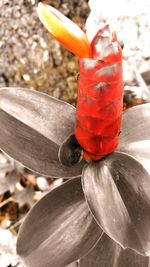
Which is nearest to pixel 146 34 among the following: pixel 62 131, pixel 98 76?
pixel 62 131

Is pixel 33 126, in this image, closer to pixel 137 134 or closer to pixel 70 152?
pixel 70 152

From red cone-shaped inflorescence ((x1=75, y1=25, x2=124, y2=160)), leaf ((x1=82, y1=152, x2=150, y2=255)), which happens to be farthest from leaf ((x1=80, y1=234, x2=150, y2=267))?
red cone-shaped inflorescence ((x1=75, y1=25, x2=124, y2=160))

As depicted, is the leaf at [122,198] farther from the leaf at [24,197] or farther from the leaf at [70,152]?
the leaf at [24,197]

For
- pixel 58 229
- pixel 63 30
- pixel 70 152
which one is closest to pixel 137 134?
pixel 70 152

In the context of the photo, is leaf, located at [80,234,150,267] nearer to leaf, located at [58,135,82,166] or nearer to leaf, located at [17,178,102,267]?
leaf, located at [17,178,102,267]

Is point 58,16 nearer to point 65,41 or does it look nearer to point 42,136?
point 65,41

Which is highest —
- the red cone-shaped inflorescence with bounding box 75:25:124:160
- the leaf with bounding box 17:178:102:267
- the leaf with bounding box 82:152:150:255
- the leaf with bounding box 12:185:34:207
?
the red cone-shaped inflorescence with bounding box 75:25:124:160
